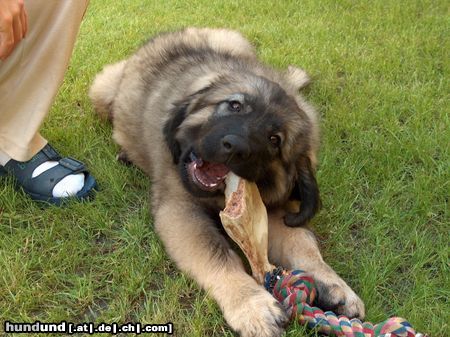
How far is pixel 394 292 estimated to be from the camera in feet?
7.58

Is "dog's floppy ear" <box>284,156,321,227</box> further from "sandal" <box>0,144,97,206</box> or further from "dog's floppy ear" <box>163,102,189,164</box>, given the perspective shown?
"sandal" <box>0,144,97,206</box>

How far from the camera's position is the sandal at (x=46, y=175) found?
8.96ft

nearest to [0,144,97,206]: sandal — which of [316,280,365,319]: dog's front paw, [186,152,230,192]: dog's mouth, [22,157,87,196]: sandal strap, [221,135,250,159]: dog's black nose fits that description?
[22,157,87,196]: sandal strap

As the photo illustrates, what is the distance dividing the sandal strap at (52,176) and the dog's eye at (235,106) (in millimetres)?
894

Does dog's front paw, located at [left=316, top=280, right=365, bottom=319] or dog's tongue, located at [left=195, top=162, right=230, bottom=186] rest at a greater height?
dog's tongue, located at [left=195, top=162, right=230, bottom=186]

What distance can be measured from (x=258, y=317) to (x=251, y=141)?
2.26ft

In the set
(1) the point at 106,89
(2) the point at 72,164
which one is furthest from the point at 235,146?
(1) the point at 106,89

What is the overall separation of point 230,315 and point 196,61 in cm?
166

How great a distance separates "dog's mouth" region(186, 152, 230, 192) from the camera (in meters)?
2.42

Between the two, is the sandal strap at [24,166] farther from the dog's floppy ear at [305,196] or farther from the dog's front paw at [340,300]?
the dog's front paw at [340,300]

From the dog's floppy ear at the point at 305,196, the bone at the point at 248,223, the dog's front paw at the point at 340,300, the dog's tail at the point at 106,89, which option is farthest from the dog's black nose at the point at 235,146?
the dog's tail at the point at 106,89

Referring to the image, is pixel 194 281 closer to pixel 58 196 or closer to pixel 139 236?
pixel 139 236

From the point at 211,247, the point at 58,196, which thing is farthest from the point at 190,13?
the point at 211,247

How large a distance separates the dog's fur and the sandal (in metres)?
0.35
